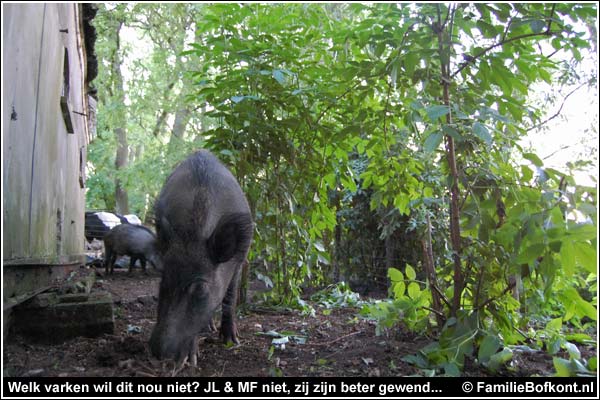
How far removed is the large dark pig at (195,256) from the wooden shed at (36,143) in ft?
3.08

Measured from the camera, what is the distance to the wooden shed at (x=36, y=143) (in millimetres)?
3416

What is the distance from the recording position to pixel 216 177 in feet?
14.6

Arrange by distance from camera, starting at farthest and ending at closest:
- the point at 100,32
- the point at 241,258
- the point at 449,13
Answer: the point at 100,32, the point at 241,258, the point at 449,13

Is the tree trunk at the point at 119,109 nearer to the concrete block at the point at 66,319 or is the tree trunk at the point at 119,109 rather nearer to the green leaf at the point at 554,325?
the concrete block at the point at 66,319

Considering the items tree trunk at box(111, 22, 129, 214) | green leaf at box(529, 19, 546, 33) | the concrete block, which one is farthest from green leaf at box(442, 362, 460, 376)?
tree trunk at box(111, 22, 129, 214)

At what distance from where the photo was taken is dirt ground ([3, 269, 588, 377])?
3055 mm

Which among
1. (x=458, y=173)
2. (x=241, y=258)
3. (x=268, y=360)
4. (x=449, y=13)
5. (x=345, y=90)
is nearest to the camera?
(x=449, y=13)

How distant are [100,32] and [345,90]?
14.3 m

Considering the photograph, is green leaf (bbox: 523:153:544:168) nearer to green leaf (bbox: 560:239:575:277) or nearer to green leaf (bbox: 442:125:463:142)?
green leaf (bbox: 442:125:463:142)

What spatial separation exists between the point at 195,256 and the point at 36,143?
7.16 ft

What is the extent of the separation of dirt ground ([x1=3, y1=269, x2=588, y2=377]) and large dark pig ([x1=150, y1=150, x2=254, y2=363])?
0.19 metres
